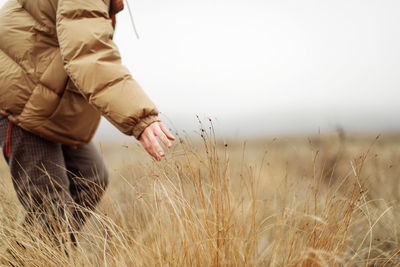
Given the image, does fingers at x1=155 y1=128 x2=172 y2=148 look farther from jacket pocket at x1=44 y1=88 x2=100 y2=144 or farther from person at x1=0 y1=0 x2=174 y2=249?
jacket pocket at x1=44 y1=88 x2=100 y2=144

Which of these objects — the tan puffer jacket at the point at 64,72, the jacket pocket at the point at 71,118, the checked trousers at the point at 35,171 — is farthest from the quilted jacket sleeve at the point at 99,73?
the checked trousers at the point at 35,171

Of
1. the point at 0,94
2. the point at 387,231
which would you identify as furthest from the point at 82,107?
the point at 387,231

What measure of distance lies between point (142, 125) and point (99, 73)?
31 centimetres

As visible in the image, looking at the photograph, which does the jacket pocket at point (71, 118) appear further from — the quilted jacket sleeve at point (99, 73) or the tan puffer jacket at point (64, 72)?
the quilted jacket sleeve at point (99, 73)

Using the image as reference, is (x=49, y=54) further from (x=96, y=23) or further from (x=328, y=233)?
(x=328, y=233)

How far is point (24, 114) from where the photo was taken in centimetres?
153

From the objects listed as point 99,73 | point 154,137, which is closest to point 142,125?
point 154,137

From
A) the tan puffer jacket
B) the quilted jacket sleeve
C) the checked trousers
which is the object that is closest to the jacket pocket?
the tan puffer jacket

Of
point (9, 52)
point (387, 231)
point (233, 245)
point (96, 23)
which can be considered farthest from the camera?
point (387, 231)

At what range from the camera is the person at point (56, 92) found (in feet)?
4.38

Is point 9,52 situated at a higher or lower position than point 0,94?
higher

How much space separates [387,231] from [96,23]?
249 centimetres

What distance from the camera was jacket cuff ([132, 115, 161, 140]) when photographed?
51.9 inches

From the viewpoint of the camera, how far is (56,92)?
1.58m
